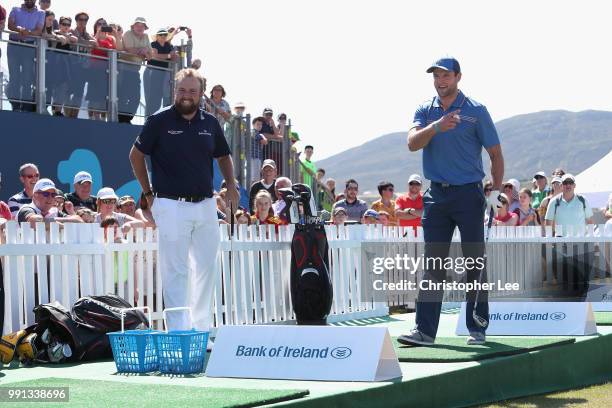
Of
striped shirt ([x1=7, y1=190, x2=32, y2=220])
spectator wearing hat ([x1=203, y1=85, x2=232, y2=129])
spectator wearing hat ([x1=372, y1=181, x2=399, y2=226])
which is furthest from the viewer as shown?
spectator wearing hat ([x1=203, y1=85, x2=232, y2=129])

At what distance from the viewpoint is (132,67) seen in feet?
52.7

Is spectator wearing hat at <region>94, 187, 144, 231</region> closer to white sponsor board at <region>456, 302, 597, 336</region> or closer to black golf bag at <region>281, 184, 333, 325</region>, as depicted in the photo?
black golf bag at <region>281, 184, 333, 325</region>

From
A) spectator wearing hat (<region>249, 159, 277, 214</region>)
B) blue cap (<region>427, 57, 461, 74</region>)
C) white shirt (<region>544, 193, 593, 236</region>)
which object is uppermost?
blue cap (<region>427, 57, 461, 74</region>)

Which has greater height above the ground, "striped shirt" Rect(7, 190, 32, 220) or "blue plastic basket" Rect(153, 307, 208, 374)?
"striped shirt" Rect(7, 190, 32, 220)

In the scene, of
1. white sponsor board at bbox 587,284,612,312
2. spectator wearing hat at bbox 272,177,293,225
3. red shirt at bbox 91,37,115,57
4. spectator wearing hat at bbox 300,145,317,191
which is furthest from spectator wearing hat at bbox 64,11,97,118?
white sponsor board at bbox 587,284,612,312

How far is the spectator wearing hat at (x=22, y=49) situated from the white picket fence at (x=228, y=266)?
4926 millimetres

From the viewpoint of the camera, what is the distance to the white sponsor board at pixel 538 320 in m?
9.32

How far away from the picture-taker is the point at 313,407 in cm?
568

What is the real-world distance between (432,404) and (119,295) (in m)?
3.57

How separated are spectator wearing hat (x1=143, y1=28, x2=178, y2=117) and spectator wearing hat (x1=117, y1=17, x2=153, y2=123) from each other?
0.20 m

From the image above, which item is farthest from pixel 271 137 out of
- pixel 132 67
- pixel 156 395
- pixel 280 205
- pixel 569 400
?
pixel 156 395

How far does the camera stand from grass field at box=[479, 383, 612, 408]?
7504 mm

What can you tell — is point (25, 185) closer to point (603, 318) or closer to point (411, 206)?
point (411, 206)

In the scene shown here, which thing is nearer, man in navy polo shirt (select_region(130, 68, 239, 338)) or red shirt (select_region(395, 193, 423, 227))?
man in navy polo shirt (select_region(130, 68, 239, 338))
